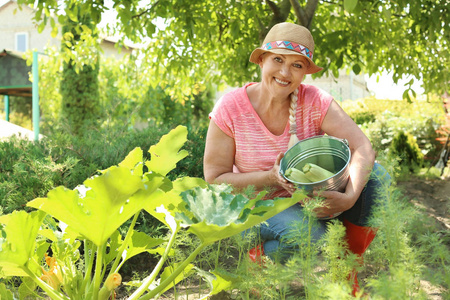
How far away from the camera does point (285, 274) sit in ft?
3.83

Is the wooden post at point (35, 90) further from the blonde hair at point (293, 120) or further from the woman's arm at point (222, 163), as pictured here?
the blonde hair at point (293, 120)

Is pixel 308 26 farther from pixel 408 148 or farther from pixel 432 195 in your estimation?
pixel 408 148

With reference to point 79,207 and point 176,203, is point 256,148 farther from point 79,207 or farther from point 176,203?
point 79,207

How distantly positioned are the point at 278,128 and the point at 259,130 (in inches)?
3.9

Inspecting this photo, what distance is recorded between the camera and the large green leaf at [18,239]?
114 centimetres

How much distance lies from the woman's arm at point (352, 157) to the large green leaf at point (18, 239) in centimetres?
98

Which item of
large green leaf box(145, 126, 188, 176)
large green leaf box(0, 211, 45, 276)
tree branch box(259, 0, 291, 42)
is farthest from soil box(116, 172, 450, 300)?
large green leaf box(0, 211, 45, 276)

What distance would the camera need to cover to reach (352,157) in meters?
1.98

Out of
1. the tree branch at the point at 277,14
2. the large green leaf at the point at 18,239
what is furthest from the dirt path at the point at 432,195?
the large green leaf at the point at 18,239

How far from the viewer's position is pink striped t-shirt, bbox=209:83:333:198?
213 cm

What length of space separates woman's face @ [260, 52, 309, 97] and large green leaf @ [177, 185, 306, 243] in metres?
1.00

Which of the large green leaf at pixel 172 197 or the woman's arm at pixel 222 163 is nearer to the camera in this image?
the large green leaf at pixel 172 197

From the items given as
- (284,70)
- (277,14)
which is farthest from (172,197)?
(277,14)

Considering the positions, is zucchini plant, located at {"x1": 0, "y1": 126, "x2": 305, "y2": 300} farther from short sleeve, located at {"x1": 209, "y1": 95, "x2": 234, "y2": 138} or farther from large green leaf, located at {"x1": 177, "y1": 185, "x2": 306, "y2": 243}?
short sleeve, located at {"x1": 209, "y1": 95, "x2": 234, "y2": 138}
